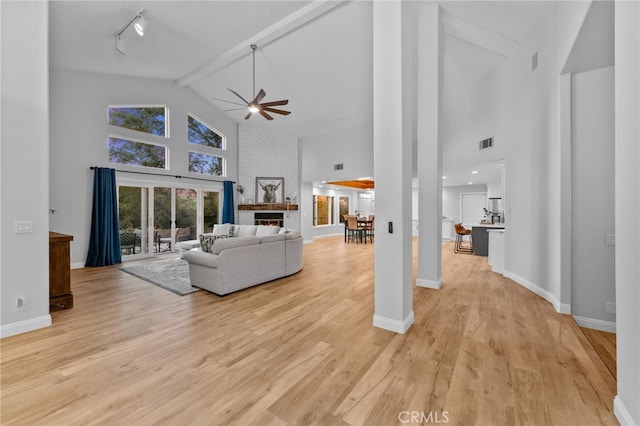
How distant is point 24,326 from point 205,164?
6.03m

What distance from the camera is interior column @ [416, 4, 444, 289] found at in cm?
410

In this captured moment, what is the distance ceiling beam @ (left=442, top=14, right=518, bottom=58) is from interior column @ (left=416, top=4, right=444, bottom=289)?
25cm

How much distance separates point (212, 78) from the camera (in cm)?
672

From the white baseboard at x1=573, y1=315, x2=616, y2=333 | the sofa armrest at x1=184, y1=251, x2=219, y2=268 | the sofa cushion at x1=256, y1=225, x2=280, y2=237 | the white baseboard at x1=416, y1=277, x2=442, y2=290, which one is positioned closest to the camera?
the white baseboard at x1=573, y1=315, x2=616, y2=333

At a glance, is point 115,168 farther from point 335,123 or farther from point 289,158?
point 335,123

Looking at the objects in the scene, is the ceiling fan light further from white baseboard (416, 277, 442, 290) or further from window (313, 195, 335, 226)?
window (313, 195, 335, 226)

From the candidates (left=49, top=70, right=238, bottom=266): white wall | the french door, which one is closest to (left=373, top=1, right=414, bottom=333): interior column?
(left=49, top=70, right=238, bottom=266): white wall

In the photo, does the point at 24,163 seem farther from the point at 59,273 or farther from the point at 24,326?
the point at 24,326

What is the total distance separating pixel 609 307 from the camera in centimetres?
281

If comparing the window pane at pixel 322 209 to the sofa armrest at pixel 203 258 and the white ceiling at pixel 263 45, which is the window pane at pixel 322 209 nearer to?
the white ceiling at pixel 263 45

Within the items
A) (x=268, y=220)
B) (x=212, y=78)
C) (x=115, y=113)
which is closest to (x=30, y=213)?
(x=115, y=113)

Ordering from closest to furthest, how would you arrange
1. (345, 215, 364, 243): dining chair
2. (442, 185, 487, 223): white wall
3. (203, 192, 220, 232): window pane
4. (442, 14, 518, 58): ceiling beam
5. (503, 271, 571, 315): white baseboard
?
(503, 271, 571, 315): white baseboard → (442, 14, 518, 58): ceiling beam → (203, 192, 220, 232): window pane → (345, 215, 364, 243): dining chair → (442, 185, 487, 223): white wall

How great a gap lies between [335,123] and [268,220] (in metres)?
3.98

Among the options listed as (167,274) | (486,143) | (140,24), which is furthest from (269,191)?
(486,143)
